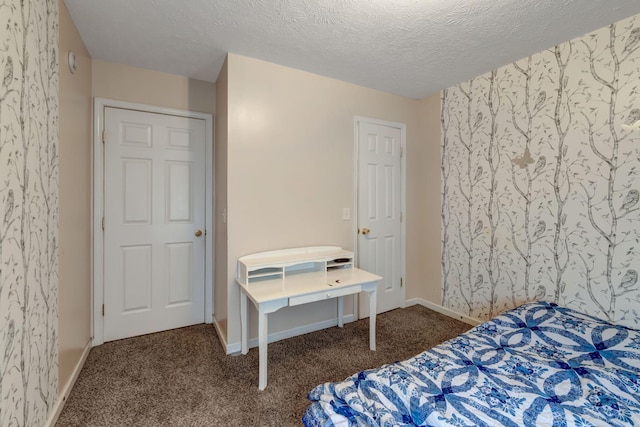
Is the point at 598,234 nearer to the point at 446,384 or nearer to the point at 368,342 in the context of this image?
the point at 446,384

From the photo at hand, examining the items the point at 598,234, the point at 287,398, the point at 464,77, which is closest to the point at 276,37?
the point at 464,77

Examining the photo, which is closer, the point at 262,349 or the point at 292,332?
the point at 262,349

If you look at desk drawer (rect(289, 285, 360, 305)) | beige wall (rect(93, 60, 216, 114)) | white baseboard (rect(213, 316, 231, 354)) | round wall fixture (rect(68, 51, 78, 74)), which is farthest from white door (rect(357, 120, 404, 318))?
round wall fixture (rect(68, 51, 78, 74))

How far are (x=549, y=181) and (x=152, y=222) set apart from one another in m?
3.41

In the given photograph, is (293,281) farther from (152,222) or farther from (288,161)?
(152,222)

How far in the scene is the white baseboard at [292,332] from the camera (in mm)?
2214

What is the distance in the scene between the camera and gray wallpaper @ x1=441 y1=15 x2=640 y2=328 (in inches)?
71.0

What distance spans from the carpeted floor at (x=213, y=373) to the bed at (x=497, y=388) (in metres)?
0.71

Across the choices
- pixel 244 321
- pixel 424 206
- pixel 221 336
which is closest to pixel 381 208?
pixel 424 206

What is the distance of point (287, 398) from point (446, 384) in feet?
3.40

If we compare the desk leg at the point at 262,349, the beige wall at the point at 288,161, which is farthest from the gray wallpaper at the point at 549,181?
the desk leg at the point at 262,349

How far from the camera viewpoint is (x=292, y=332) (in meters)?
2.49

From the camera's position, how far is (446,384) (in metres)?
1.13

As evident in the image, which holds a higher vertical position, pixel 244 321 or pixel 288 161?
pixel 288 161
